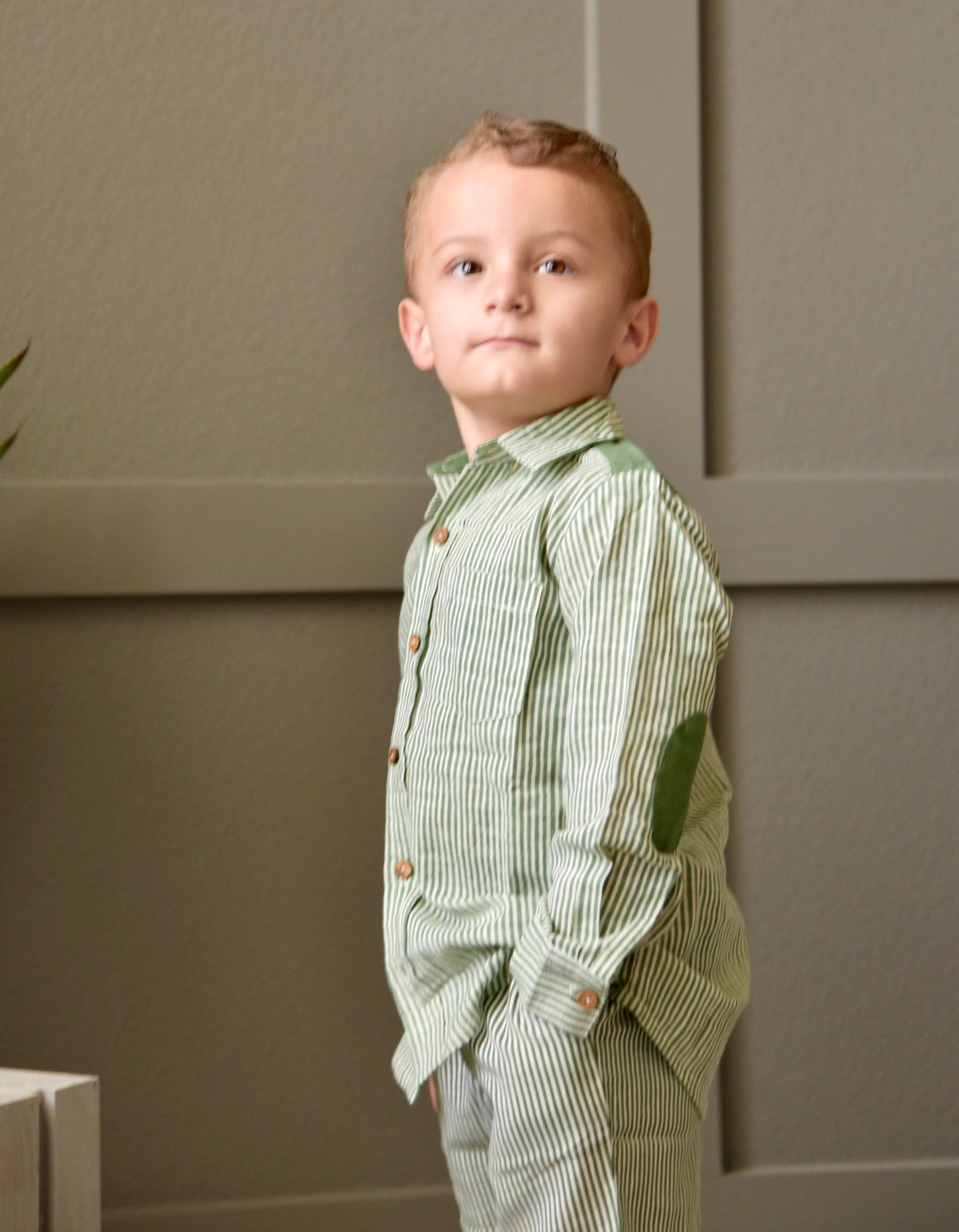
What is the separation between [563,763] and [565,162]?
21.9 inches

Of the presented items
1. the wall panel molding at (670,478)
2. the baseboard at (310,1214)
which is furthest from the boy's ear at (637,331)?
the baseboard at (310,1214)

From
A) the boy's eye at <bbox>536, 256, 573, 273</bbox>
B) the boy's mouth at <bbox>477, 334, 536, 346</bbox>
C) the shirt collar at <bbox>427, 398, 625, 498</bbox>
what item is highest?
the boy's eye at <bbox>536, 256, 573, 273</bbox>

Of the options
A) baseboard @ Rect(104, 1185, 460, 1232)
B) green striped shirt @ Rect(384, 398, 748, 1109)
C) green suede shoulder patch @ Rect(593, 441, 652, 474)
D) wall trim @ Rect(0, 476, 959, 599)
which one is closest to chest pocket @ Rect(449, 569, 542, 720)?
green striped shirt @ Rect(384, 398, 748, 1109)

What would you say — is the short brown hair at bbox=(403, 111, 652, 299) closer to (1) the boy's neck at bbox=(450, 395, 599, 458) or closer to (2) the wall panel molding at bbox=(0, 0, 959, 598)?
(1) the boy's neck at bbox=(450, 395, 599, 458)

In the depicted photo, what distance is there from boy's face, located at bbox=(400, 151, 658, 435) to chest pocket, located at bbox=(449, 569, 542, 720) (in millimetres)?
188

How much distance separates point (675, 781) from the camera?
3.21 feet

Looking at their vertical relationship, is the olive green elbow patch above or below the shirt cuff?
above

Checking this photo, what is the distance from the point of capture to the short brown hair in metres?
1.17

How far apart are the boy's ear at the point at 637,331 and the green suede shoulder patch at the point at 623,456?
0.12 m

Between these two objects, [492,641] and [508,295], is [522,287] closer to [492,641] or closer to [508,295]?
[508,295]

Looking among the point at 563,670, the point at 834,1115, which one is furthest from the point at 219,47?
the point at 834,1115

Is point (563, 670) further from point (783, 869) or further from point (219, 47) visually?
point (219, 47)

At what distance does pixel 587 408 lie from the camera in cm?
117

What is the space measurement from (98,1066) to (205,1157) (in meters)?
0.17
